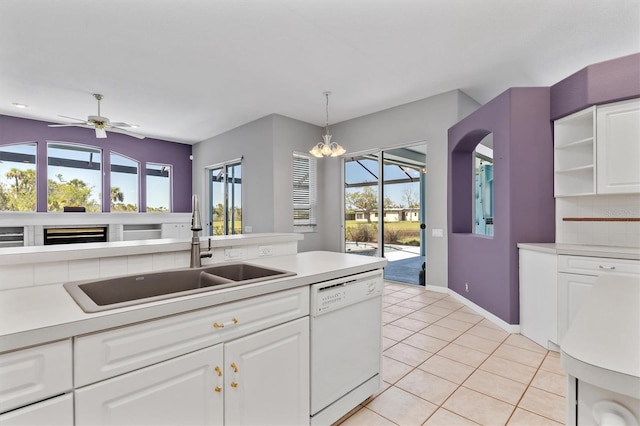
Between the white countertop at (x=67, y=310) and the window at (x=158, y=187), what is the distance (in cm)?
687

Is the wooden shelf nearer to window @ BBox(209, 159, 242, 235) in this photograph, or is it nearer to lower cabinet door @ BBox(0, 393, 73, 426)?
lower cabinet door @ BBox(0, 393, 73, 426)

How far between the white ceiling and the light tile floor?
3031 mm

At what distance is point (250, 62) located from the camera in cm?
370

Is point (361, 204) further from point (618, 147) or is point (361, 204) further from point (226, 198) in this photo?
point (618, 147)

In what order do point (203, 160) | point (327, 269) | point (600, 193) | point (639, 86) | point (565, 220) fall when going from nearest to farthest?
point (327, 269) → point (639, 86) → point (600, 193) → point (565, 220) → point (203, 160)

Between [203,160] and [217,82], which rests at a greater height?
[217,82]

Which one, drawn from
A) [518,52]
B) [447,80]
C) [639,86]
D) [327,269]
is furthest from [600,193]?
[327,269]

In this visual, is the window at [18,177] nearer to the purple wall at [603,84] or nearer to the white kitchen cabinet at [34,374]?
the white kitchen cabinet at [34,374]

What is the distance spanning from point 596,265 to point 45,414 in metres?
3.43

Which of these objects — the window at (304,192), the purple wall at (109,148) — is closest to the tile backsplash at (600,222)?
the window at (304,192)

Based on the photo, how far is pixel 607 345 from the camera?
2.20 ft

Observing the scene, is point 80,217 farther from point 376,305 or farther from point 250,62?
point 376,305

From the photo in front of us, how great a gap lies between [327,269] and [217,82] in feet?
12.0

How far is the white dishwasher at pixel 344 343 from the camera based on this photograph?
1585 millimetres
